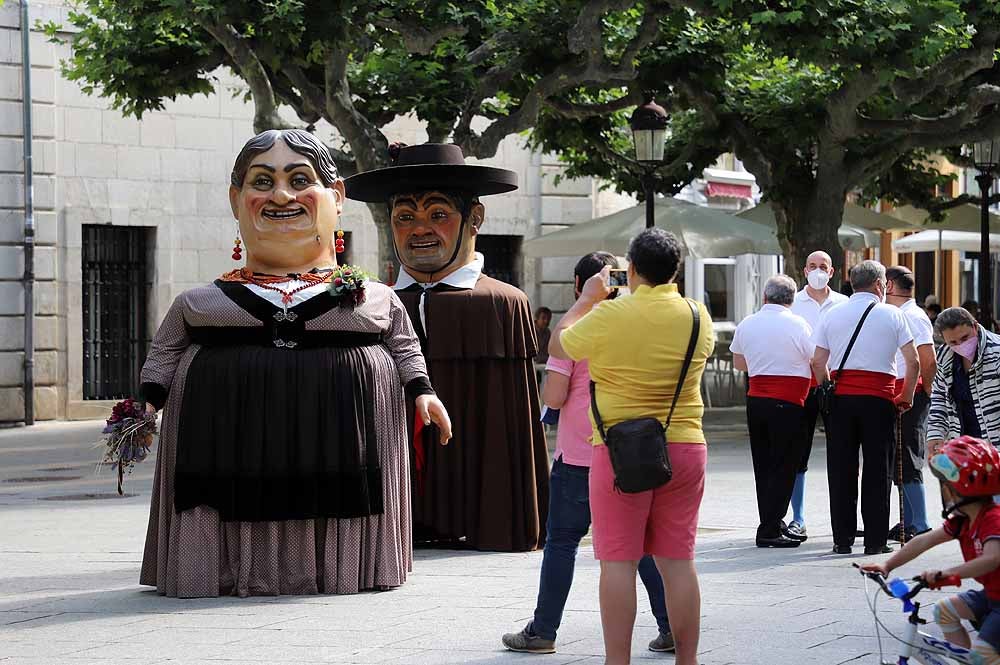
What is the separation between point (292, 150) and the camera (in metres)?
9.36

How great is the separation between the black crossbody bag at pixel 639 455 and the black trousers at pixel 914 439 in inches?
197

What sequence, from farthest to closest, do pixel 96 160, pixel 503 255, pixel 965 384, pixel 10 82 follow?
pixel 503 255, pixel 96 160, pixel 10 82, pixel 965 384

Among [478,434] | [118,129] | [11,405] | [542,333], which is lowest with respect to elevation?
[11,405]

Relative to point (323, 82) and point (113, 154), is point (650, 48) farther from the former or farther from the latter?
point (113, 154)

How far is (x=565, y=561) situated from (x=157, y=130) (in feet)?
57.2

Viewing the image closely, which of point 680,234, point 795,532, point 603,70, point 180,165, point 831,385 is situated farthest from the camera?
Result: point 180,165

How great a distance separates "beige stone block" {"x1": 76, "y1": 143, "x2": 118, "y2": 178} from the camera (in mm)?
23109

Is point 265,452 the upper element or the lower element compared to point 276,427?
lower

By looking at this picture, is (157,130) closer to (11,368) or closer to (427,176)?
(11,368)

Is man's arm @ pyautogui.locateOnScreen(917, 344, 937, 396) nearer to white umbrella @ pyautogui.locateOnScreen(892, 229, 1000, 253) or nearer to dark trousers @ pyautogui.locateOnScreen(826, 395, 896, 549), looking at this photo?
dark trousers @ pyautogui.locateOnScreen(826, 395, 896, 549)

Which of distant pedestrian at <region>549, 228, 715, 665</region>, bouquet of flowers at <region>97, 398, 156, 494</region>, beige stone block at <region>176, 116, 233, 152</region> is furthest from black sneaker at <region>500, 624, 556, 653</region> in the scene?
beige stone block at <region>176, 116, 233, 152</region>

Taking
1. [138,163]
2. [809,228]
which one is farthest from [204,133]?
[809,228]

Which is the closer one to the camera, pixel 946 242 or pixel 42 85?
pixel 42 85

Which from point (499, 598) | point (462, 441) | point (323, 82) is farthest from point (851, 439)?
point (323, 82)
